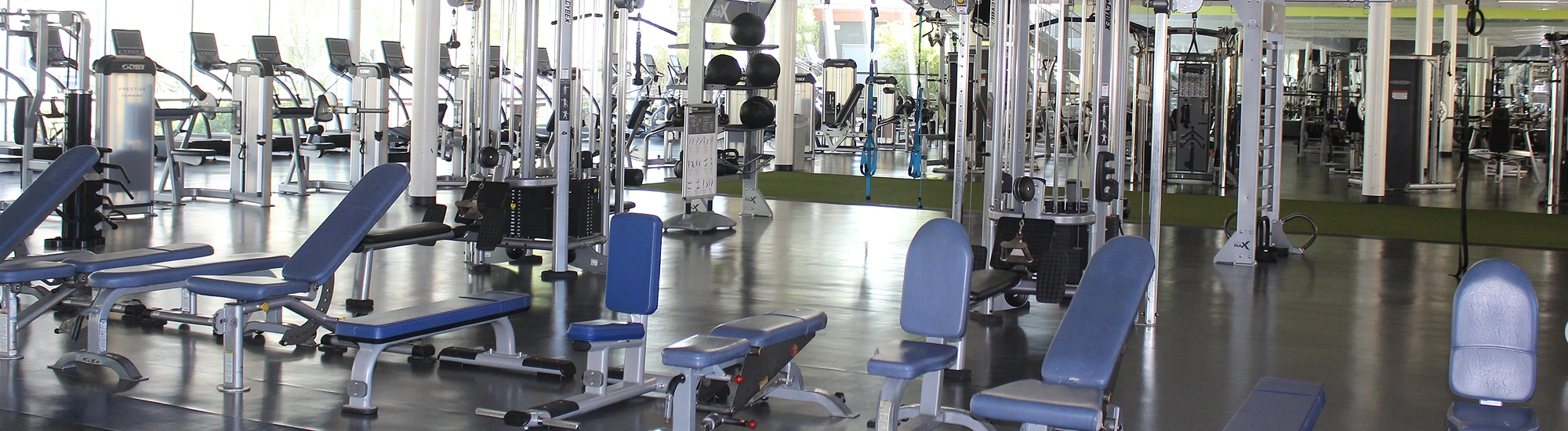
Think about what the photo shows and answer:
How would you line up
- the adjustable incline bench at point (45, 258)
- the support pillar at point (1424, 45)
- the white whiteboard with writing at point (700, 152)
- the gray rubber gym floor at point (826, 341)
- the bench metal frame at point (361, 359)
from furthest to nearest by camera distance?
the support pillar at point (1424, 45) < the white whiteboard with writing at point (700, 152) < the adjustable incline bench at point (45, 258) < the gray rubber gym floor at point (826, 341) < the bench metal frame at point (361, 359)

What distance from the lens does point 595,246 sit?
24.0 feet

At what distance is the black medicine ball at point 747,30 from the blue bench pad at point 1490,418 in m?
5.67

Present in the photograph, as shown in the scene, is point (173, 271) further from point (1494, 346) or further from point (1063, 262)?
point (1494, 346)

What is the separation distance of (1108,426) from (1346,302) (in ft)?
11.3

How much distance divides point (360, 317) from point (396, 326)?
120 millimetres

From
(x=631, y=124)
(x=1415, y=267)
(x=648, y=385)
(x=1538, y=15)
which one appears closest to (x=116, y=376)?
(x=648, y=385)

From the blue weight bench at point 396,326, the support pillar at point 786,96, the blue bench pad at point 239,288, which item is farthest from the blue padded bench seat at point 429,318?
the support pillar at point 786,96

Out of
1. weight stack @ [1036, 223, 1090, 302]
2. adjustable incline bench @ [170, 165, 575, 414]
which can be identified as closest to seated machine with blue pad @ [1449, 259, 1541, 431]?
weight stack @ [1036, 223, 1090, 302]

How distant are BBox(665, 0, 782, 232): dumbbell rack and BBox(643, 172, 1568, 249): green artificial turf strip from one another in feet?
4.44

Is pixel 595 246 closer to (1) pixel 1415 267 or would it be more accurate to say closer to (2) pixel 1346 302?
(2) pixel 1346 302

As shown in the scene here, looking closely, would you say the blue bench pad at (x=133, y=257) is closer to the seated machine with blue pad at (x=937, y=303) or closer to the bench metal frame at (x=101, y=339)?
the bench metal frame at (x=101, y=339)

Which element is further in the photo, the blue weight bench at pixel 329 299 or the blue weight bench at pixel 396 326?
the blue weight bench at pixel 329 299

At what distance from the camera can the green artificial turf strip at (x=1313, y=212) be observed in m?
9.43

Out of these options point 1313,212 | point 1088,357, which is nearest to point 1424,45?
point 1313,212
